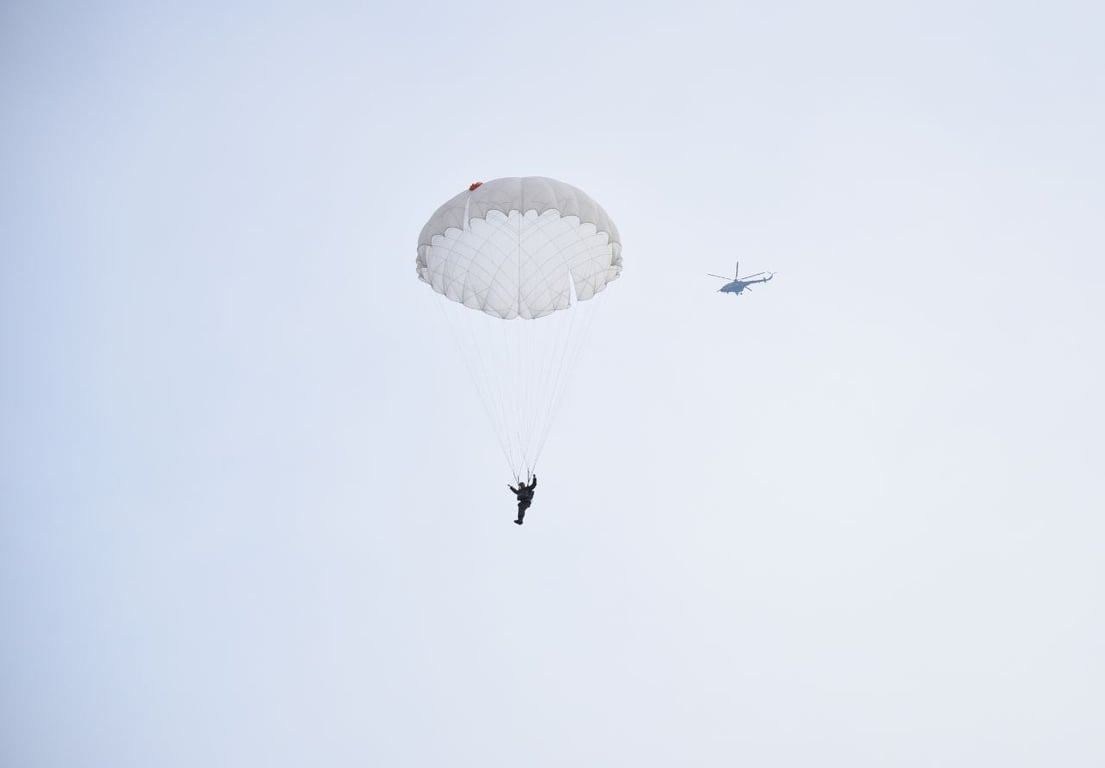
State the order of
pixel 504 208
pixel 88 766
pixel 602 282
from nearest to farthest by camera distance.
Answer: pixel 504 208 < pixel 602 282 < pixel 88 766

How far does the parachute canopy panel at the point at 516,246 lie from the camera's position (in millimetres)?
28844

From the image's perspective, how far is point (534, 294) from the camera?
30141 millimetres

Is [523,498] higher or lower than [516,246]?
lower

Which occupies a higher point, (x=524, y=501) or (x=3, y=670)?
(x=524, y=501)

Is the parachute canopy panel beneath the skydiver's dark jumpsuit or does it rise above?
above

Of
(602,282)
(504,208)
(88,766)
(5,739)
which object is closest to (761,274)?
(602,282)

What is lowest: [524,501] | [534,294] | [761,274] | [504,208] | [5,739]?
[5,739]

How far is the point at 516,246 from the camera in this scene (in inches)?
1164

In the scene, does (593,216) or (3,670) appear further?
(3,670)

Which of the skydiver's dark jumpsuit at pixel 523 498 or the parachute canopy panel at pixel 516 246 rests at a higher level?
the parachute canopy panel at pixel 516 246

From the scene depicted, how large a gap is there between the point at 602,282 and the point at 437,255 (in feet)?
18.8

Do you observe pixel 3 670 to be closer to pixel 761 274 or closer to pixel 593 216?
pixel 761 274

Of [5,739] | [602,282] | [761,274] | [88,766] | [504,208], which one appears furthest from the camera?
[5,739]

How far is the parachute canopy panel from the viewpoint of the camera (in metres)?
28.8
